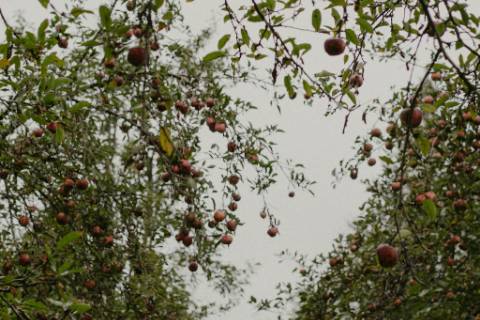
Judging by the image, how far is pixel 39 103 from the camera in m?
3.38

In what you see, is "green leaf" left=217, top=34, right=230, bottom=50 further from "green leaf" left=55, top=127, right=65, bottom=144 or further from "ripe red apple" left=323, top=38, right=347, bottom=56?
"green leaf" left=55, top=127, right=65, bottom=144

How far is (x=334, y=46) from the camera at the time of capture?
288cm

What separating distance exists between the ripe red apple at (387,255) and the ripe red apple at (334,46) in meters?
1.07

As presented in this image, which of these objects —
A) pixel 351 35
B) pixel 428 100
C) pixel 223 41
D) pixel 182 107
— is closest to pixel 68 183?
pixel 182 107

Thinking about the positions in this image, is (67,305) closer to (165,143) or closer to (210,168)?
(165,143)

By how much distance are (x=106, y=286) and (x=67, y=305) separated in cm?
263

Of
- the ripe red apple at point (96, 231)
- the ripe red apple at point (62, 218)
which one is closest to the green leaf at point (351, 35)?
the ripe red apple at point (62, 218)

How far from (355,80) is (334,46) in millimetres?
280

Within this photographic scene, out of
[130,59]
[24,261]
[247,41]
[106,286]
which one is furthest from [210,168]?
[130,59]

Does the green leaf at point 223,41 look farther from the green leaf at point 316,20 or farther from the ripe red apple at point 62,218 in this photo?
the ripe red apple at point 62,218

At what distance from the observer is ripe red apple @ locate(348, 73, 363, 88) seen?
259cm

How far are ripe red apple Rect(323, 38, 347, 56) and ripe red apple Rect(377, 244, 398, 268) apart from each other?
1066mm

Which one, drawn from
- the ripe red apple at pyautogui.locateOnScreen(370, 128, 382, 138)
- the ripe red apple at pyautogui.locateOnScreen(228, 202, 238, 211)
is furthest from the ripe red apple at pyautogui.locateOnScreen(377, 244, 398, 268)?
the ripe red apple at pyautogui.locateOnScreen(370, 128, 382, 138)

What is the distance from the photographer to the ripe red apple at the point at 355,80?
102 inches
